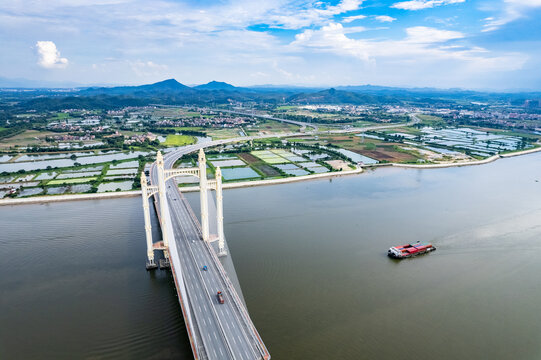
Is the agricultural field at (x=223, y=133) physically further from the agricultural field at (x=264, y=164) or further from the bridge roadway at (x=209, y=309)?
the bridge roadway at (x=209, y=309)

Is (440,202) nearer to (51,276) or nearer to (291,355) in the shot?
(291,355)

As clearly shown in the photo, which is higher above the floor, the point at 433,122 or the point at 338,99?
the point at 338,99

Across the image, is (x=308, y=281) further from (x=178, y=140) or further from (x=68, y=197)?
(x=178, y=140)

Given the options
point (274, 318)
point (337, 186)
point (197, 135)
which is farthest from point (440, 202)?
point (197, 135)

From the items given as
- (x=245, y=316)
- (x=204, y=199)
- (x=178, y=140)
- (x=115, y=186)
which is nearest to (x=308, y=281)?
(x=245, y=316)

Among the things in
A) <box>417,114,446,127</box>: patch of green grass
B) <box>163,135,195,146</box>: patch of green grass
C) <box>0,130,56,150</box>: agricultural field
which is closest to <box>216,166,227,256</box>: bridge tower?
<box>163,135,195,146</box>: patch of green grass

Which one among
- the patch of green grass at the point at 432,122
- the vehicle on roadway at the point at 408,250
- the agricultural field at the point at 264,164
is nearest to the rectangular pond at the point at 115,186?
the agricultural field at the point at 264,164
